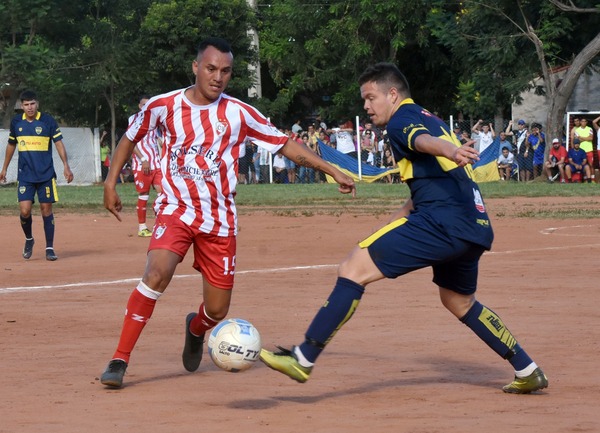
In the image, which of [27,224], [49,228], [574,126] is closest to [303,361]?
[49,228]

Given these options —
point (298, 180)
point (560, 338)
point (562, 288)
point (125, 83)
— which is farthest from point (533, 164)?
point (560, 338)

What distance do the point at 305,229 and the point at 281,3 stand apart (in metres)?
35.3

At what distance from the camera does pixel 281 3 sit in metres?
53.2

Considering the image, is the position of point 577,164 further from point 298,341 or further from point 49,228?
point 298,341

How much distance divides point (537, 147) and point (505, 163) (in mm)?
1117

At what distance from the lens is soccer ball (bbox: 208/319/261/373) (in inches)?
264

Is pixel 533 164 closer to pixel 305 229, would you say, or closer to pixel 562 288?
pixel 305 229

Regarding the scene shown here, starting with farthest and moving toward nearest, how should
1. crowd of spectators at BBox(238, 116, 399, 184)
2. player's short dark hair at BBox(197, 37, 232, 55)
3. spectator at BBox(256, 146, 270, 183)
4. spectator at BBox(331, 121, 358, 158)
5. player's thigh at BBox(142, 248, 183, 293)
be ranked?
1. spectator at BBox(256, 146, 270, 183)
2. spectator at BBox(331, 121, 358, 158)
3. crowd of spectators at BBox(238, 116, 399, 184)
4. player's short dark hair at BBox(197, 37, 232, 55)
5. player's thigh at BBox(142, 248, 183, 293)

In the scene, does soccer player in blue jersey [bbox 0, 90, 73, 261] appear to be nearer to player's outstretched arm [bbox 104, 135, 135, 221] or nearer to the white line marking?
the white line marking

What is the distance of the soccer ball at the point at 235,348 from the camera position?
6.70 m

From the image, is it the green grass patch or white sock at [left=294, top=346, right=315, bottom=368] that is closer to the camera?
white sock at [left=294, top=346, right=315, bottom=368]

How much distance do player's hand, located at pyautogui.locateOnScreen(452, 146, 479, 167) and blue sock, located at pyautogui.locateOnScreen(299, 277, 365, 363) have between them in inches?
38.3

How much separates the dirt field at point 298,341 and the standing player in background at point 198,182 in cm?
53

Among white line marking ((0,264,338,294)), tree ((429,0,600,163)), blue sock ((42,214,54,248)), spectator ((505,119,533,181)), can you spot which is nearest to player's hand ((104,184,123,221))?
white line marking ((0,264,338,294))
